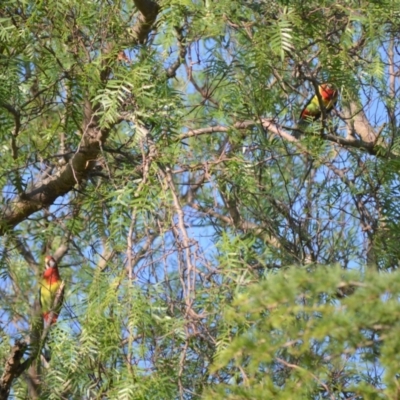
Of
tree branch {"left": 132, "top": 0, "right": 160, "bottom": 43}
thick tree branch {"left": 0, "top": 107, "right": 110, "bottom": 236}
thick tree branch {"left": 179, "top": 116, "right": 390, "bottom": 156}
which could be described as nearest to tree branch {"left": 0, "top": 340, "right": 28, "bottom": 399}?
thick tree branch {"left": 0, "top": 107, "right": 110, "bottom": 236}

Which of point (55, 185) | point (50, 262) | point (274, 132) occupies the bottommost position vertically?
point (55, 185)

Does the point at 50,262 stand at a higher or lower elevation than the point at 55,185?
higher

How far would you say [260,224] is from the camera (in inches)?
152

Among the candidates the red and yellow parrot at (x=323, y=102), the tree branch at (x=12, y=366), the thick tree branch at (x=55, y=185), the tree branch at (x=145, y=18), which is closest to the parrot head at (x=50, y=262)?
the thick tree branch at (x=55, y=185)

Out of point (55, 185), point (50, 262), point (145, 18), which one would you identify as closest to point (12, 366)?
point (55, 185)

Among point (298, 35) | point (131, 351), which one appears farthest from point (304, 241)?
point (131, 351)

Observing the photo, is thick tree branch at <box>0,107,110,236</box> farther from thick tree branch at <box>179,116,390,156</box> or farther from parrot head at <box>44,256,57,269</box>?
parrot head at <box>44,256,57,269</box>

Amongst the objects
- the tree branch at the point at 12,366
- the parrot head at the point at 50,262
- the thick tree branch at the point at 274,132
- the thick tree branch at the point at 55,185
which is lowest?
the tree branch at the point at 12,366

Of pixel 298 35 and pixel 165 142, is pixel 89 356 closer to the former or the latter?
pixel 165 142

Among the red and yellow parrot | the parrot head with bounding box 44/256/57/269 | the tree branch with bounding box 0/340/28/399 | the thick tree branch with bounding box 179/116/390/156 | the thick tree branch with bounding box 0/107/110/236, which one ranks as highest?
the red and yellow parrot

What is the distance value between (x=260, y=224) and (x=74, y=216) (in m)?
0.72

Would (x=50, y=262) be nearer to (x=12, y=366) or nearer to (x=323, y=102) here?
(x=12, y=366)

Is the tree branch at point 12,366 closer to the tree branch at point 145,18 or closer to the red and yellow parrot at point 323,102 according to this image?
the tree branch at point 145,18

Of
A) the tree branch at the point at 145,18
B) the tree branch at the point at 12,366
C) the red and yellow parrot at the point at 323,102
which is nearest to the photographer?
the tree branch at the point at 145,18
